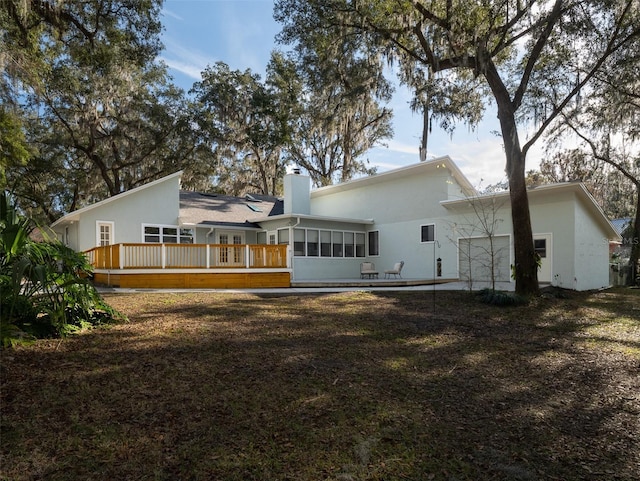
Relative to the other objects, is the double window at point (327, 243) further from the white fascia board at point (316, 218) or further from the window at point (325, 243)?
the white fascia board at point (316, 218)

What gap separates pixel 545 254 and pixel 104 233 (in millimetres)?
16145

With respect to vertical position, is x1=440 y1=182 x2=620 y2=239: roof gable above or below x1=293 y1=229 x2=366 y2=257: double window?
above

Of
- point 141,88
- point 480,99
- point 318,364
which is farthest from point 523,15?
point 141,88

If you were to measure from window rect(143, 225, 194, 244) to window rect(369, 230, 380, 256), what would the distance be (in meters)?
8.00

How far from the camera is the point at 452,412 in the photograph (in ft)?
11.6

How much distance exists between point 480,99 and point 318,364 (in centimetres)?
1191

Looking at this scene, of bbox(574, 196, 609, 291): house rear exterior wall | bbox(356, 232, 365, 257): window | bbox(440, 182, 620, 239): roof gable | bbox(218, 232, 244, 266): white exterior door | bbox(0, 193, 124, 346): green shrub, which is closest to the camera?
bbox(0, 193, 124, 346): green shrub

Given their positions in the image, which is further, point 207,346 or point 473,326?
point 473,326

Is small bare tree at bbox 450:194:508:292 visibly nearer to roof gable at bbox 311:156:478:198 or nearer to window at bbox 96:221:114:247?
roof gable at bbox 311:156:478:198

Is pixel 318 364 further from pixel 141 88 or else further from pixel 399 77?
pixel 141 88

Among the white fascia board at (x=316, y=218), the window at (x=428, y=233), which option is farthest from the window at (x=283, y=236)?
the window at (x=428, y=233)

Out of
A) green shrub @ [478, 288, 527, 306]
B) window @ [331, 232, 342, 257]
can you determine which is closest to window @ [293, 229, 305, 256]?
window @ [331, 232, 342, 257]

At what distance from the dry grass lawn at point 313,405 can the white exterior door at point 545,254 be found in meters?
7.97

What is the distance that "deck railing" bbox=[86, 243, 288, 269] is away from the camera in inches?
540
